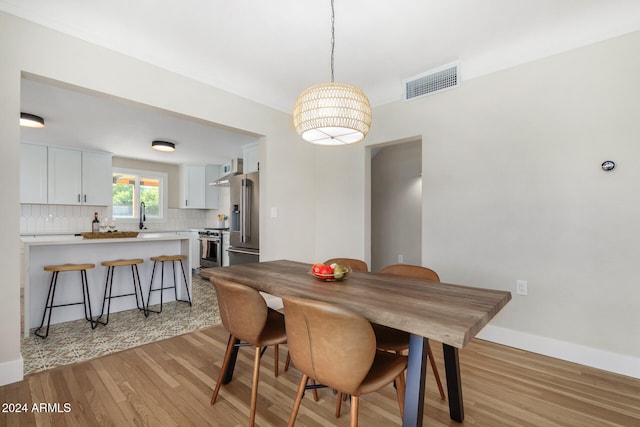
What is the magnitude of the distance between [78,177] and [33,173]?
23.0 inches

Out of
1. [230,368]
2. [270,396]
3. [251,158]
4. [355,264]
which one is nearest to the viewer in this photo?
[270,396]

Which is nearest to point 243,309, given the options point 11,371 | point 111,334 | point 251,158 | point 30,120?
point 11,371

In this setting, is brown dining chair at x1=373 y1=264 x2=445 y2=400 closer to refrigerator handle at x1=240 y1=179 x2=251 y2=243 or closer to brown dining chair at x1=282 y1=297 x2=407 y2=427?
brown dining chair at x1=282 y1=297 x2=407 y2=427

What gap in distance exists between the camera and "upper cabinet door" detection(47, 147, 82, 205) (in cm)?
509

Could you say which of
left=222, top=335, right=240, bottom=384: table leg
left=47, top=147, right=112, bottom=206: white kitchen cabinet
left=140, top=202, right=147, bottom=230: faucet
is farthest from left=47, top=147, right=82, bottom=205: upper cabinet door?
left=222, top=335, right=240, bottom=384: table leg

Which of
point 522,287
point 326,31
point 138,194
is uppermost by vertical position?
point 326,31

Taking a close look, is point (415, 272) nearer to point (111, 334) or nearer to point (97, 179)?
point (111, 334)

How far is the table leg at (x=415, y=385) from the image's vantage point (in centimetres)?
122

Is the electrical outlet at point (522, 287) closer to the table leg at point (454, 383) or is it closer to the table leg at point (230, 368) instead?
the table leg at point (454, 383)

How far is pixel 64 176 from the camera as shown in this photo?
5.21 metres

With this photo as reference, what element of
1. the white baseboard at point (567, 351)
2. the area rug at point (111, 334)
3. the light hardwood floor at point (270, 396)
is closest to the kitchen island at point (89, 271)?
the area rug at point (111, 334)

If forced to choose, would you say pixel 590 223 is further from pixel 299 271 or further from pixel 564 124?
pixel 299 271

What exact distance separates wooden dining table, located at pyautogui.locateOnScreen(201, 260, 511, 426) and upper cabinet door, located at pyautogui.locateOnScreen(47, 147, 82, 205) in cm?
479

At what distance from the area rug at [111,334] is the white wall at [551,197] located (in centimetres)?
274
